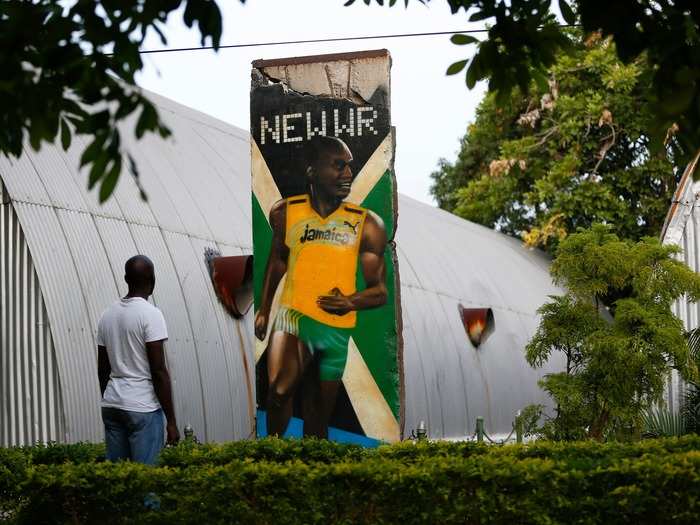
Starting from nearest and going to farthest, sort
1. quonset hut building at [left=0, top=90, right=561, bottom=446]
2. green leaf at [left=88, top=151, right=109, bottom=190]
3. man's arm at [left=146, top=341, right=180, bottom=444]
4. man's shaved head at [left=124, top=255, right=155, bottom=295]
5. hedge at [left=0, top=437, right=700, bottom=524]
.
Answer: green leaf at [left=88, top=151, right=109, bottom=190]
hedge at [left=0, top=437, right=700, bottom=524]
man's arm at [left=146, top=341, right=180, bottom=444]
man's shaved head at [left=124, top=255, right=155, bottom=295]
quonset hut building at [left=0, top=90, right=561, bottom=446]

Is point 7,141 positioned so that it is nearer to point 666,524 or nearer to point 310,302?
point 666,524

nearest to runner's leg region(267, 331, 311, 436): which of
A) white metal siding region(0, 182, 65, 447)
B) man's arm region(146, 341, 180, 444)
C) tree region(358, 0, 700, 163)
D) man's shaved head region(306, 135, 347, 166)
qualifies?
man's shaved head region(306, 135, 347, 166)

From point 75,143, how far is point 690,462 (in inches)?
328

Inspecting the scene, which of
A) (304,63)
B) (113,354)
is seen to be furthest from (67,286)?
(113,354)

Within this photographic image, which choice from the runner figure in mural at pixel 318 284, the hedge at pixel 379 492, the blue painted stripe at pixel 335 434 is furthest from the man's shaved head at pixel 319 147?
the hedge at pixel 379 492

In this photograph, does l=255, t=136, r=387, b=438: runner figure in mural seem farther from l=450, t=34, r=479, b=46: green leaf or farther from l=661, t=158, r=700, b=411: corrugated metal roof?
l=661, t=158, r=700, b=411: corrugated metal roof

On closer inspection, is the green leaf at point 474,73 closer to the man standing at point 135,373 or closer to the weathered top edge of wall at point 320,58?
the man standing at point 135,373

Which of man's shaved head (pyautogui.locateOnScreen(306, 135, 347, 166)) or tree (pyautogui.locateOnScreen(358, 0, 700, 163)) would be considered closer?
tree (pyautogui.locateOnScreen(358, 0, 700, 163))

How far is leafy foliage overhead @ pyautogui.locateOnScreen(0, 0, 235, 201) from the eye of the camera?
4.04 m

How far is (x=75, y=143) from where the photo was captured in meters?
13.1

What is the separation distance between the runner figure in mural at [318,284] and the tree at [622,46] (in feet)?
15.9

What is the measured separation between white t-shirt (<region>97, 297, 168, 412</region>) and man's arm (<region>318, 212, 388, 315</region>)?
317cm

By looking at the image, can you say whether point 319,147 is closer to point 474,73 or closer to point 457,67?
point 457,67

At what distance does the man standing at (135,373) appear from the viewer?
7.74 m
